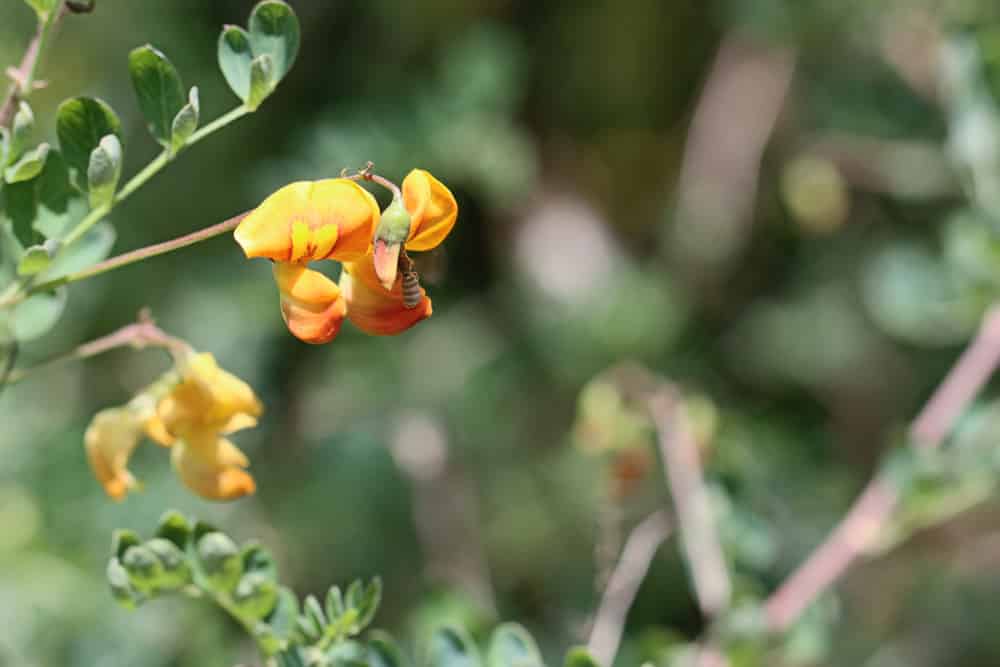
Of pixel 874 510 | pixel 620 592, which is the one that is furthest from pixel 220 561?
pixel 874 510

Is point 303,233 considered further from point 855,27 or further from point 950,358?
point 950,358

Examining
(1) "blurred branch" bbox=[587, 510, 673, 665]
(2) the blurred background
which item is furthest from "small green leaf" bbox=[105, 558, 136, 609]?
(2) the blurred background

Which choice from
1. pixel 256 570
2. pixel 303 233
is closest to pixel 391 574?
pixel 256 570

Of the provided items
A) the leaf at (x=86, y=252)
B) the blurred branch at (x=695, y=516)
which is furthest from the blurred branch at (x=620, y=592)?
the leaf at (x=86, y=252)

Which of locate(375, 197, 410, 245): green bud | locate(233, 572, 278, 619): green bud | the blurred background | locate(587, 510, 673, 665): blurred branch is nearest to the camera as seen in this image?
locate(375, 197, 410, 245): green bud

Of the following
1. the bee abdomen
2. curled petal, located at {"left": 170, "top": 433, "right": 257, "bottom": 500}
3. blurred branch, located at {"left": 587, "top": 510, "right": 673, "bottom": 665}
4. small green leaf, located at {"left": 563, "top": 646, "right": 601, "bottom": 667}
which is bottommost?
blurred branch, located at {"left": 587, "top": 510, "right": 673, "bottom": 665}

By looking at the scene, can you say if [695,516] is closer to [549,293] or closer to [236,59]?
[236,59]

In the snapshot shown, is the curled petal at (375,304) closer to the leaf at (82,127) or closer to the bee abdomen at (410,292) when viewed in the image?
the bee abdomen at (410,292)

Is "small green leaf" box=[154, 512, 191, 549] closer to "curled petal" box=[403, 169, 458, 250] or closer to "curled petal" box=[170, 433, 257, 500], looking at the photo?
"curled petal" box=[170, 433, 257, 500]
